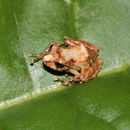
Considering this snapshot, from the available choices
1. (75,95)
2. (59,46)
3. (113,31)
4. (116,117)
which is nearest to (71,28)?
(59,46)

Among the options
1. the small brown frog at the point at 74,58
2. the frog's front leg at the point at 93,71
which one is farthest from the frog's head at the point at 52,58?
the frog's front leg at the point at 93,71

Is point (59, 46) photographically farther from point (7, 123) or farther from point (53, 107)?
point (7, 123)

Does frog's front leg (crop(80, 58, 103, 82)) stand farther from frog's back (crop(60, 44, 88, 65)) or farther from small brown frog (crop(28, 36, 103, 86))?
frog's back (crop(60, 44, 88, 65))

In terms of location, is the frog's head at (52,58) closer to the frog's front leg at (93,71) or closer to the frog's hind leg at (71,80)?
the frog's hind leg at (71,80)

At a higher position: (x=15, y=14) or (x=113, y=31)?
(x=15, y=14)

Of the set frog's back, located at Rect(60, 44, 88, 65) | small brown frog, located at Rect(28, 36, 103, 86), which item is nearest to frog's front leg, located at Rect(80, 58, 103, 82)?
small brown frog, located at Rect(28, 36, 103, 86)

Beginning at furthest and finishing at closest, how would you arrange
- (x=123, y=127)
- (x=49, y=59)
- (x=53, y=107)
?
(x=49, y=59), (x=53, y=107), (x=123, y=127)
